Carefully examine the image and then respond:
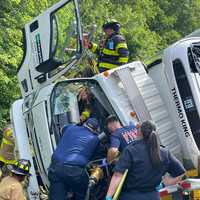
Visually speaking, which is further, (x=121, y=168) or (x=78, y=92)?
(x=78, y=92)

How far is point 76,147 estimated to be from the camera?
21.0ft

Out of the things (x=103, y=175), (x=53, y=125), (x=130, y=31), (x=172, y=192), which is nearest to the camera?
(x=172, y=192)

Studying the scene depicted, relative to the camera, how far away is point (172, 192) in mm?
5895

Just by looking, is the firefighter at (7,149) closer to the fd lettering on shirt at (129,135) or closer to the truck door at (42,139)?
the truck door at (42,139)

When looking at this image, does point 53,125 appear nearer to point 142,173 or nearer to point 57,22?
point 57,22

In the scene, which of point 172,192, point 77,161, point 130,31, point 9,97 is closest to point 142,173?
point 172,192

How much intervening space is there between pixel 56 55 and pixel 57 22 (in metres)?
0.42

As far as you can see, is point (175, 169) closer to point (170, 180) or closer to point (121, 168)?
point (170, 180)

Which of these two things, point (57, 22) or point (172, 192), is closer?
point (172, 192)

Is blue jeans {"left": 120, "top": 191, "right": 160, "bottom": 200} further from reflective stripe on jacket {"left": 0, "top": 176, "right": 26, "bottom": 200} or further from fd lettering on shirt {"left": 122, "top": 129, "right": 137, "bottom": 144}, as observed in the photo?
reflective stripe on jacket {"left": 0, "top": 176, "right": 26, "bottom": 200}

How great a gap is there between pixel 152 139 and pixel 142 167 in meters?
0.28

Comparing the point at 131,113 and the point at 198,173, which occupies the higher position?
the point at 131,113

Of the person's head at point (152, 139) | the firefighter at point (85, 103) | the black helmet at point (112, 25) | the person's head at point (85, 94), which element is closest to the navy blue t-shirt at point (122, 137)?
the person's head at point (152, 139)

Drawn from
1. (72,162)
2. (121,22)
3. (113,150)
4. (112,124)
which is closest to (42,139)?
(72,162)
